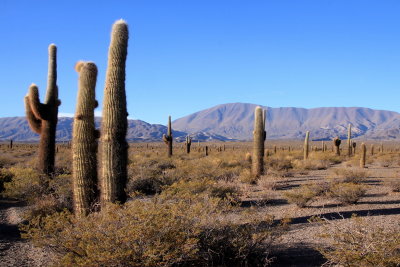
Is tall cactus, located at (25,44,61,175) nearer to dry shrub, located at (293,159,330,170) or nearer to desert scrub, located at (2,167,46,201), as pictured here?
desert scrub, located at (2,167,46,201)

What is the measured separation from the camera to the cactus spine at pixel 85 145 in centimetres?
891

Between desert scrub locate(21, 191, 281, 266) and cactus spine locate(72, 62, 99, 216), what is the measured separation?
240 cm

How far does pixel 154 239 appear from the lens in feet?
17.3

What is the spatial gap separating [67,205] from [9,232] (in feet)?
5.82

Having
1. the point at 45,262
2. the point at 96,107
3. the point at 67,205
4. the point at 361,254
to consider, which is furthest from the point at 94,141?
the point at 361,254

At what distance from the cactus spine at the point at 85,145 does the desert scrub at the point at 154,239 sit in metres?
2.40

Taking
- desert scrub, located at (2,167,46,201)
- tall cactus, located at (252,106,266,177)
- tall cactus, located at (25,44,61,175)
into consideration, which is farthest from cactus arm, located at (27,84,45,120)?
tall cactus, located at (252,106,266,177)

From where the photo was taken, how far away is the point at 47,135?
555 inches

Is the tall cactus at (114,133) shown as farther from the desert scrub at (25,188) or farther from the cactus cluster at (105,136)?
the desert scrub at (25,188)

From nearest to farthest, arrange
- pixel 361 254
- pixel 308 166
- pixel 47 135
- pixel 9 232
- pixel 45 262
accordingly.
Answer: pixel 361 254
pixel 45 262
pixel 9 232
pixel 47 135
pixel 308 166

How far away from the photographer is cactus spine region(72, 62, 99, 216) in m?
8.91

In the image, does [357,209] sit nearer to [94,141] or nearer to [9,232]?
[94,141]

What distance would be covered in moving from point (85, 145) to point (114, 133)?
1.04m

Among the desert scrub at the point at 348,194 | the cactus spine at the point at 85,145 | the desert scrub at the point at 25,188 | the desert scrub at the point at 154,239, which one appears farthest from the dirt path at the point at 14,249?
the desert scrub at the point at 348,194
